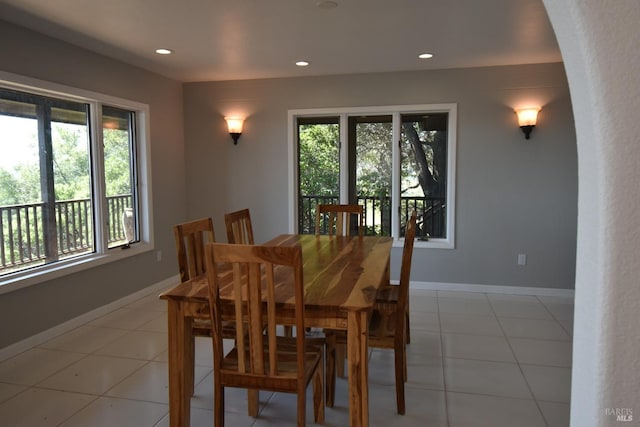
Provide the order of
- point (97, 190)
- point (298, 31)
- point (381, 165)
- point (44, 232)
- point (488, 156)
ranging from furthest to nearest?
point (381, 165) → point (488, 156) → point (97, 190) → point (44, 232) → point (298, 31)

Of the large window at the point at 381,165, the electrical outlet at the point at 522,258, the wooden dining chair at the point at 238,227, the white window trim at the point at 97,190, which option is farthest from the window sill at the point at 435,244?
the white window trim at the point at 97,190

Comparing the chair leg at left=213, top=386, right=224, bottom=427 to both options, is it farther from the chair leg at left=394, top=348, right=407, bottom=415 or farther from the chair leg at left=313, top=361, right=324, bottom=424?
the chair leg at left=394, top=348, right=407, bottom=415

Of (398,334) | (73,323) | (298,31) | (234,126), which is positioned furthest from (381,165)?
(73,323)

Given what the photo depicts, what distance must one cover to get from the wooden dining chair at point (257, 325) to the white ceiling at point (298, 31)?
180cm

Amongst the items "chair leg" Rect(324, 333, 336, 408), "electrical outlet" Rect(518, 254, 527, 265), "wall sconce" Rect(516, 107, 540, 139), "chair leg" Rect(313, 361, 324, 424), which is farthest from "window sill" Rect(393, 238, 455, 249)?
"chair leg" Rect(313, 361, 324, 424)

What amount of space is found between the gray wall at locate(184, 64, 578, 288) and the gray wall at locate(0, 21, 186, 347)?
34.1 inches

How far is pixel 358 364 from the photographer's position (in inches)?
71.1

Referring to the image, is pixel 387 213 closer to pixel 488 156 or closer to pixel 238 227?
pixel 488 156

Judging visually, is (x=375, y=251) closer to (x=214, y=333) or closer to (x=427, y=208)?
(x=214, y=333)

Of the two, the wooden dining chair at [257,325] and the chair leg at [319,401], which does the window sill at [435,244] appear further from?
the wooden dining chair at [257,325]

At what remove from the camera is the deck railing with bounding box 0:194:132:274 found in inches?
124

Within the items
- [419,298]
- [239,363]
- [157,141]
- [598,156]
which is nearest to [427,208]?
[419,298]

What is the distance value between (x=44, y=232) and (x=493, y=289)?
4.32m

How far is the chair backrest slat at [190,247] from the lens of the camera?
2348 mm
